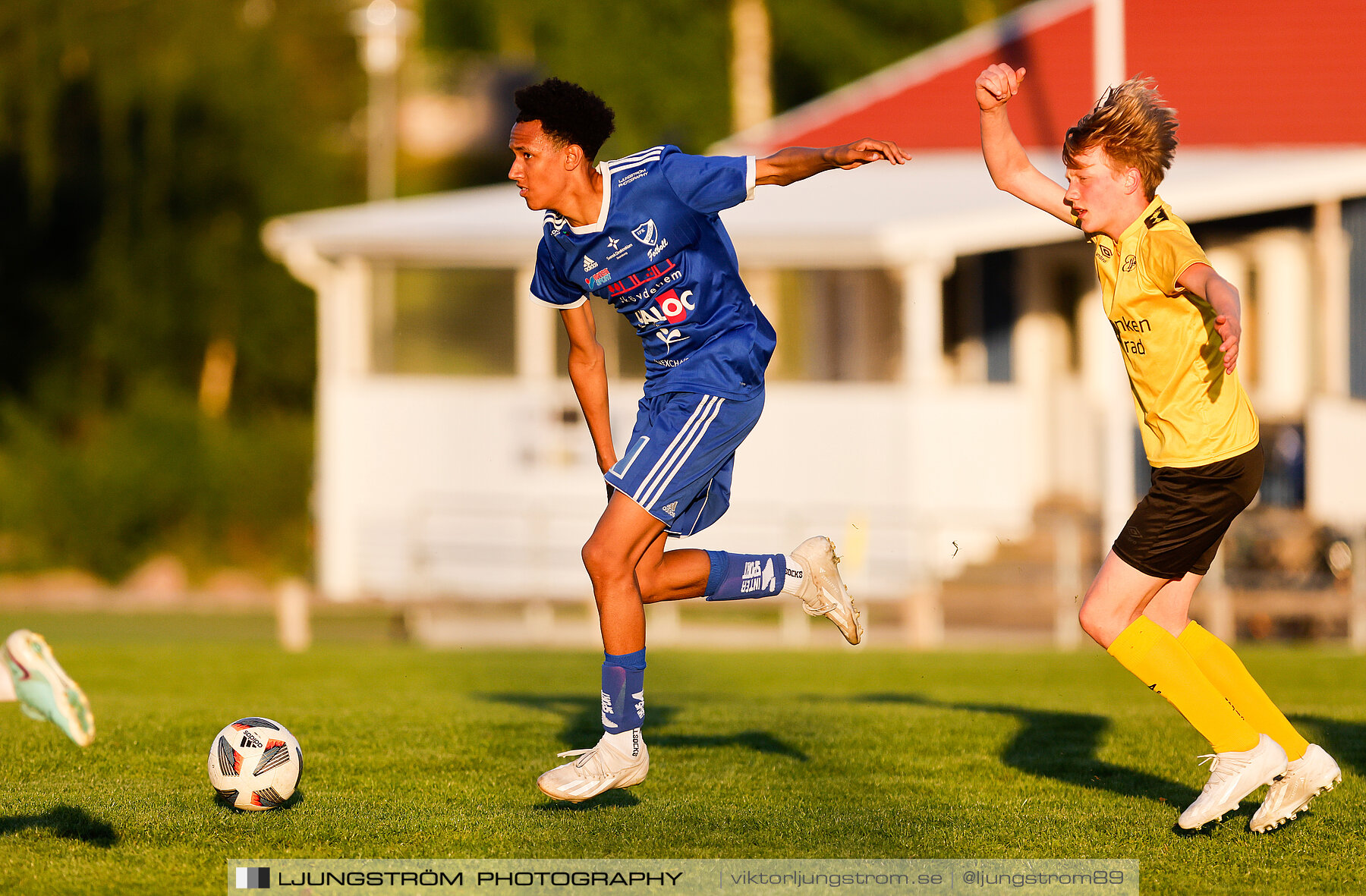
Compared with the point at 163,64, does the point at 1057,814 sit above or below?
below

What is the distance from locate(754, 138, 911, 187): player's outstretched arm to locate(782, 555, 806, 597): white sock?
5.09 feet

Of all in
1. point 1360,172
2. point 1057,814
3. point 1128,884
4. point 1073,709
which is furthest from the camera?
point 1360,172

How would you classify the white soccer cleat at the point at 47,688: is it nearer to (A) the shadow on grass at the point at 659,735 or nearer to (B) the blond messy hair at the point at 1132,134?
(A) the shadow on grass at the point at 659,735

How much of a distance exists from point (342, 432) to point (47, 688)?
569 inches

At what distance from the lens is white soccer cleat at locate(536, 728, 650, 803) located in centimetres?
552

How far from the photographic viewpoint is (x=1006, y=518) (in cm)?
1736

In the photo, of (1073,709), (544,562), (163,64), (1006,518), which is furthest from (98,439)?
(1073,709)

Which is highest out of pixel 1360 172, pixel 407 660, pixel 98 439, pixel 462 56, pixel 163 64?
pixel 462 56

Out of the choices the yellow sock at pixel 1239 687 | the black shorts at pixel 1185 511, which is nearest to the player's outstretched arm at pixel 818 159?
the black shorts at pixel 1185 511

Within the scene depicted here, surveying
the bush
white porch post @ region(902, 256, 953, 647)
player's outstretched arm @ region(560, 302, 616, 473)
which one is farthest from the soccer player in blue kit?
the bush

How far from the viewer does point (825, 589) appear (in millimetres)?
6582

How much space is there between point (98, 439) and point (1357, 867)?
24630 millimetres

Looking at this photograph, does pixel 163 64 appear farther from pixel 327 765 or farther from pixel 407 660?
pixel 327 765

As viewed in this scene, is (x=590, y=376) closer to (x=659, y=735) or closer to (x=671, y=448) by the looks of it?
(x=671, y=448)
